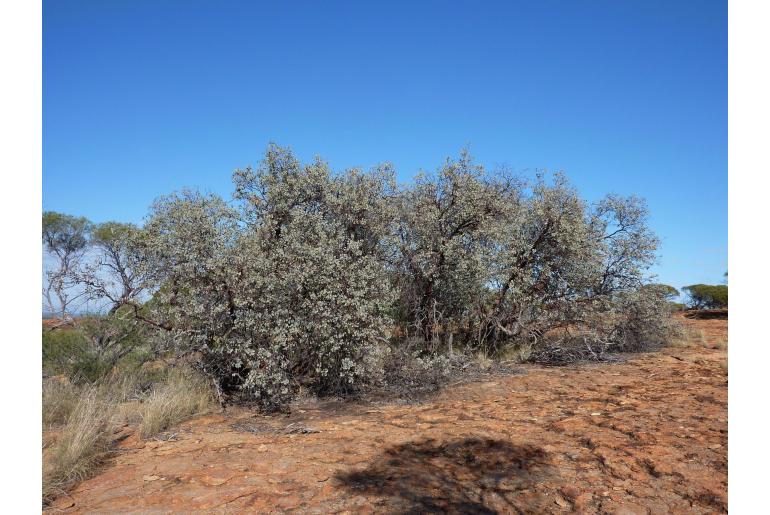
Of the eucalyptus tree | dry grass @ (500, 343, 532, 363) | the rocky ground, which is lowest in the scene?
the rocky ground

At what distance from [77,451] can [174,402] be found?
1607 millimetres

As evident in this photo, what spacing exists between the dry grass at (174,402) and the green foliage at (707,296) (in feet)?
77.9

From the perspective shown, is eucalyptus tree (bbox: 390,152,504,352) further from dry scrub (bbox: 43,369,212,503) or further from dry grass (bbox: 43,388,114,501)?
dry grass (bbox: 43,388,114,501)

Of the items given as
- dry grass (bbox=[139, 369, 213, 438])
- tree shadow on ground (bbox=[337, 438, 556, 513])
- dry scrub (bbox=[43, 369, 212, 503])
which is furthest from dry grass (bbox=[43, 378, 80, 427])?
tree shadow on ground (bbox=[337, 438, 556, 513])

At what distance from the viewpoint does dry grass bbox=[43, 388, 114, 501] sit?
4.06 metres

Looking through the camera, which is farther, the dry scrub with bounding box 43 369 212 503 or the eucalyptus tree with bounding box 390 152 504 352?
the eucalyptus tree with bounding box 390 152 504 352

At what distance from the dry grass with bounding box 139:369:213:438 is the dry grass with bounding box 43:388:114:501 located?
414mm

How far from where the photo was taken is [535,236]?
32.1 ft

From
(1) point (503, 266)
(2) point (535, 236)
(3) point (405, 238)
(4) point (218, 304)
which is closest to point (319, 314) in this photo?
(4) point (218, 304)

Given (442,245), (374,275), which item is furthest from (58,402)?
(442,245)

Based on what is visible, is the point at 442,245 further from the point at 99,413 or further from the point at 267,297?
the point at 99,413

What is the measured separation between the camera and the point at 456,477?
13.0 feet
